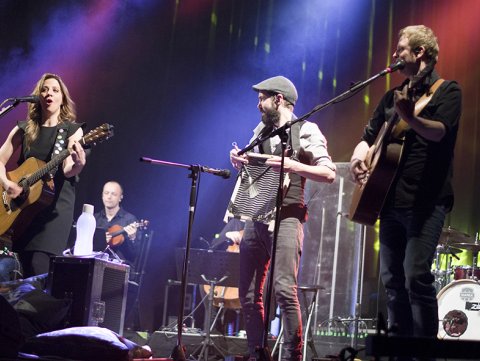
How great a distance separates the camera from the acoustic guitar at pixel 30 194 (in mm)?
5281

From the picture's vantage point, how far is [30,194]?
531cm

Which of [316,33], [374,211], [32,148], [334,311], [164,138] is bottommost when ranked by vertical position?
[334,311]

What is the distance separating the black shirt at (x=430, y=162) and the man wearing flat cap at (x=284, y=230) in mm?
999

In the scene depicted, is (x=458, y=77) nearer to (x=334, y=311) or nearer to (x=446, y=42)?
(x=446, y=42)

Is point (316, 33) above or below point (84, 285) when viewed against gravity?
above

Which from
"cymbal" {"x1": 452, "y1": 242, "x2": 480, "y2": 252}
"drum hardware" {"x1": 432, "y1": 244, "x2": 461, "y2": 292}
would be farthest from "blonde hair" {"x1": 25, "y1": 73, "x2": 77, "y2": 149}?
"drum hardware" {"x1": 432, "y1": 244, "x2": 461, "y2": 292}

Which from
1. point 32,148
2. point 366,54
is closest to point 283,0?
point 366,54

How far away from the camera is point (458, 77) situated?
29.3 feet

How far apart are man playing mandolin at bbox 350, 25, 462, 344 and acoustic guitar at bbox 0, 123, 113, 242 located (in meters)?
2.53

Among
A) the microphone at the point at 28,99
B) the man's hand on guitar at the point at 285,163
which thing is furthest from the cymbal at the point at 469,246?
the microphone at the point at 28,99

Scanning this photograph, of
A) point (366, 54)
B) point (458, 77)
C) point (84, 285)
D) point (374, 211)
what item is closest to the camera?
point (374, 211)

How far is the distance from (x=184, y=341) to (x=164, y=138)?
11.5 ft

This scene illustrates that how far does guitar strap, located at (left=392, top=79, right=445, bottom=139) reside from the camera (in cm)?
382

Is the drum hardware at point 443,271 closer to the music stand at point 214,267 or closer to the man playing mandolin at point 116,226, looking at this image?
the music stand at point 214,267
